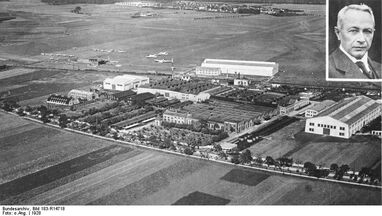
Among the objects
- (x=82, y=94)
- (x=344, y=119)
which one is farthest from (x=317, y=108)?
(x=82, y=94)

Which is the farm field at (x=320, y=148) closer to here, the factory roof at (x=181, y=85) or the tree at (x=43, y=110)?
the factory roof at (x=181, y=85)

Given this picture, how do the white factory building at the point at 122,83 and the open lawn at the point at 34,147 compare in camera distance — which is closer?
the open lawn at the point at 34,147

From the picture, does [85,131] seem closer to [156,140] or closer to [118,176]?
[156,140]

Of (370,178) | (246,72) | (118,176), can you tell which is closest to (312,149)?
(370,178)

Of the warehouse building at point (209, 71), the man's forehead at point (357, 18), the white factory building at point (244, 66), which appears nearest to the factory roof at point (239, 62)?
the white factory building at point (244, 66)

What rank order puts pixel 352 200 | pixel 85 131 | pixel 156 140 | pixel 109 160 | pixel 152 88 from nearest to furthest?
pixel 352 200 → pixel 109 160 → pixel 156 140 → pixel 85 131 → pixel 152 88

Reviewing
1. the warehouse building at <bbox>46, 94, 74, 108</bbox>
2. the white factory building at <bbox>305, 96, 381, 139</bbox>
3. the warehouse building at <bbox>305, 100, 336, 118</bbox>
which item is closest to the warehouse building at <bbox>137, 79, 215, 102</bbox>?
the warehouse building at <bbox>46, 94, 74, 108</bbox>
